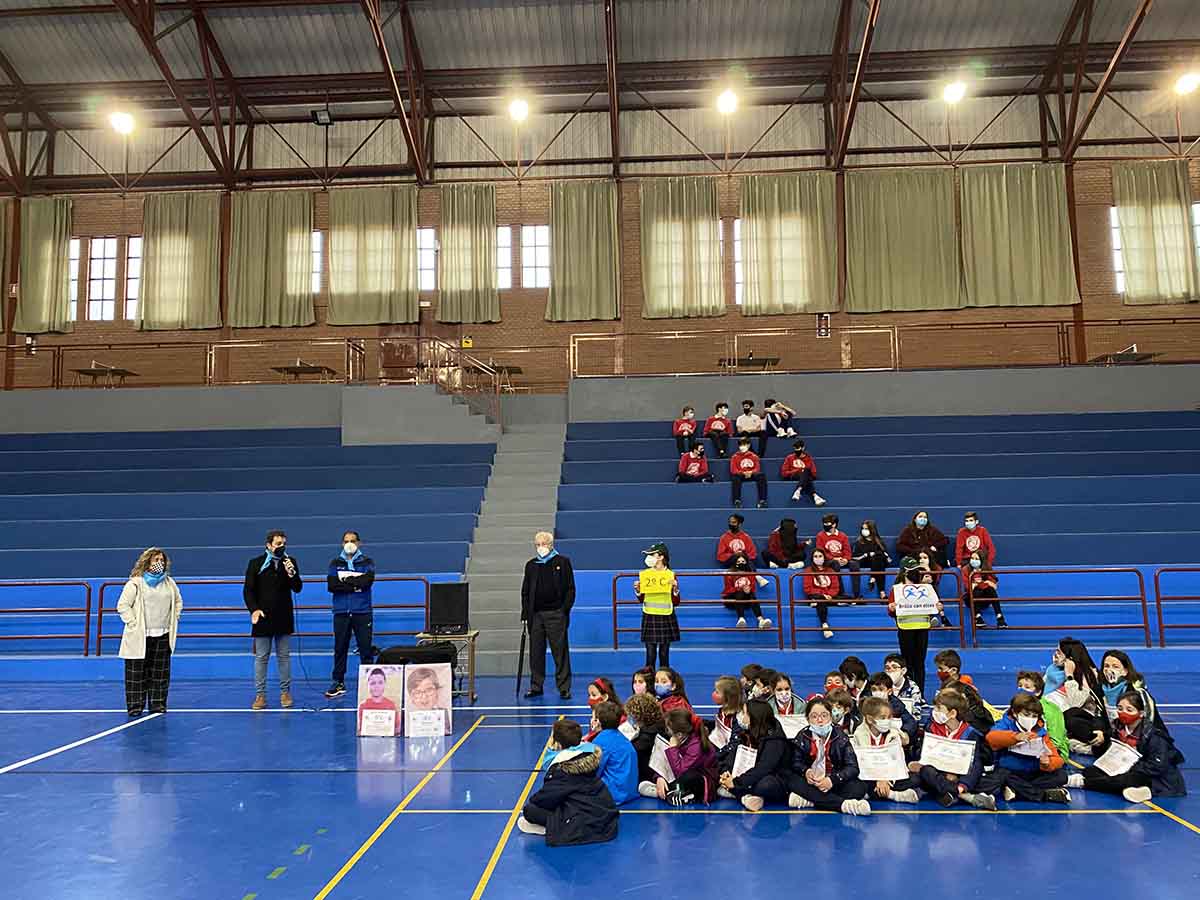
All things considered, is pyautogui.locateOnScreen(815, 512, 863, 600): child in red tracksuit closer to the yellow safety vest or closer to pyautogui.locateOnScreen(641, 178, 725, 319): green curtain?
the yellow safety vest

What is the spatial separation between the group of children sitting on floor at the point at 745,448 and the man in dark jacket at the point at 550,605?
6.39 meters

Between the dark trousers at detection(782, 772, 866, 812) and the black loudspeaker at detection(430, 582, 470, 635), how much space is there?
5460 millimetres

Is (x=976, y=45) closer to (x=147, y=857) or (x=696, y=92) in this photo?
(x=696, y=92)

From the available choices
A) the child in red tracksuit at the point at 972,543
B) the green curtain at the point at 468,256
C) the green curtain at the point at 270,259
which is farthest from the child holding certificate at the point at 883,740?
the green curtain at the point at 270,259

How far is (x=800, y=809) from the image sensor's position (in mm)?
6547

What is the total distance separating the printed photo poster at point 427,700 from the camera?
9.05 meters

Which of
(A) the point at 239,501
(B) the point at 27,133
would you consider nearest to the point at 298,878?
(A) the point at 239,501

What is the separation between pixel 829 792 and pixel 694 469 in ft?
35.8

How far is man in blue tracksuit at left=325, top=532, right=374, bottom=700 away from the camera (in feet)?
36.4

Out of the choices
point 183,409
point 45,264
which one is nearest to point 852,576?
point 183,409

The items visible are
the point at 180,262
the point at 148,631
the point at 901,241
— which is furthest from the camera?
the point at 180,262

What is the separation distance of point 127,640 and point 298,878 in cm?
607

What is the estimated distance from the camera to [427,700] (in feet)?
29.9

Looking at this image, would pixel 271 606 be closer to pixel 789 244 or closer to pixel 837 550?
pixel 837 550
